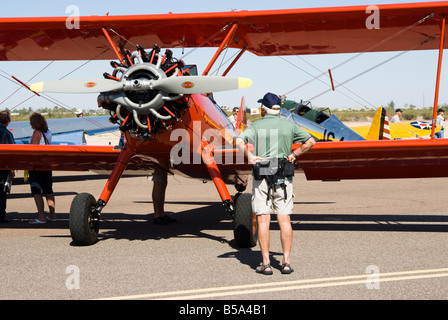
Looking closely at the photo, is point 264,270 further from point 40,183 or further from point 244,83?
point 40,183

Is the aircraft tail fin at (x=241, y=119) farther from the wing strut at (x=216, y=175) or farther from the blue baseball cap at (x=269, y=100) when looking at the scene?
the blue baseball cap at (x=269, y=100)

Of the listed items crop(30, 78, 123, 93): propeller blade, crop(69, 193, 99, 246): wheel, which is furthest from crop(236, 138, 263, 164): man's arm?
crop(69, 193, 99, 246): wheel

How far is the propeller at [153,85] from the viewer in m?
5.82

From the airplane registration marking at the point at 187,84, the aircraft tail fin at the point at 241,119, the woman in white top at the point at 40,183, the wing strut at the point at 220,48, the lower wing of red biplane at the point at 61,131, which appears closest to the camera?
the airplane registration marking at the point at 187,84

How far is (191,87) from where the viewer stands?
6.00m

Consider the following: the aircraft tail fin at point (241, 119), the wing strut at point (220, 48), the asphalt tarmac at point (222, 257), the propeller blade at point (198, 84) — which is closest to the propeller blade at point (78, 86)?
the propeller blade at point (198, 84)

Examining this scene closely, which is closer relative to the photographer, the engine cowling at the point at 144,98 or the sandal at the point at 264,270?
the sandal at the point at 264,270

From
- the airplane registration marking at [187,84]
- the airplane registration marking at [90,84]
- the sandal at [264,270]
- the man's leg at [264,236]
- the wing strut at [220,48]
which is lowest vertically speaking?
the sandal at [264,270]

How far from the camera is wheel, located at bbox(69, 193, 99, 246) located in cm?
638

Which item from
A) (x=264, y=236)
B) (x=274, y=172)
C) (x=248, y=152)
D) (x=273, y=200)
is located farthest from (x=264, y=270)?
(x=248, y=152)

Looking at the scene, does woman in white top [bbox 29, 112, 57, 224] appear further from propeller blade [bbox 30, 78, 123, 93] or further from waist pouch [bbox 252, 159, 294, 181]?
waist pouch [bbox 252, 159, 294, 181]

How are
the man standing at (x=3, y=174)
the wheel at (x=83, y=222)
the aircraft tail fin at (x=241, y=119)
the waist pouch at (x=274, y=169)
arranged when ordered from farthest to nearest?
the aircraft tail fin at (x=241, y=119) → the man standing at (x=3, y=174) → the wheel at (x=83, y=222) → the waist pouch at (x=274, y=169)

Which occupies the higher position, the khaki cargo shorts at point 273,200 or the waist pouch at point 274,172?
the waist pouch at point 274,172
